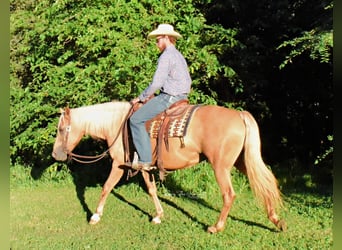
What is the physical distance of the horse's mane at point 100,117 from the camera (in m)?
6.46

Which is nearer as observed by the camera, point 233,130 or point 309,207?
point 233,130

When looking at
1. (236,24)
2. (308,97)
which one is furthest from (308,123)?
(236,24)

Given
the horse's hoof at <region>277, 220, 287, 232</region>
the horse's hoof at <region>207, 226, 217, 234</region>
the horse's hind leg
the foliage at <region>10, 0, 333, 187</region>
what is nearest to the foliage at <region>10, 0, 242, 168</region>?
the foliage at <region>10, 0, 333, 187</region>

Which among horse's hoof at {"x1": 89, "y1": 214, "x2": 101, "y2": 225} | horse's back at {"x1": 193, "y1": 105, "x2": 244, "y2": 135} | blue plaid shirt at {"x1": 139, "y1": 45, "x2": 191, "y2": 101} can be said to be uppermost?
blue plaid shirt at {"x1": 139, "y1": 45, "x2": 191, "y2": 101}

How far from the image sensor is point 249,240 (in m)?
5.50

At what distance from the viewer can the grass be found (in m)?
5.50

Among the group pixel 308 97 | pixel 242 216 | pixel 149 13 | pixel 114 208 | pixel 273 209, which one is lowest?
pixel 114 208

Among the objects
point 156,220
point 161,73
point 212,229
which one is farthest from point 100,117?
point 212,229

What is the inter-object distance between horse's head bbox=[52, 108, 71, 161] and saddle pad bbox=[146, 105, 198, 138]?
1340 millimetres

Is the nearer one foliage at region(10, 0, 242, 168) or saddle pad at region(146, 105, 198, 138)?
saddle pad at region(146, 105, 198, 138)

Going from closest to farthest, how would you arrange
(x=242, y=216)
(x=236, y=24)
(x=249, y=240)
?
(x=249, y=240) < (x=242, y=216) < (x=236, y=24)

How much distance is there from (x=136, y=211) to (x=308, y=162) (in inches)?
215

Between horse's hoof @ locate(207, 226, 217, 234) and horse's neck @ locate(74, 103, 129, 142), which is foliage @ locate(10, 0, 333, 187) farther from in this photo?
horse's hoof @ locate(207, 226, 217, 234)

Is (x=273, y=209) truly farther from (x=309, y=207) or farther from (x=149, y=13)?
(x=149, y=13)
